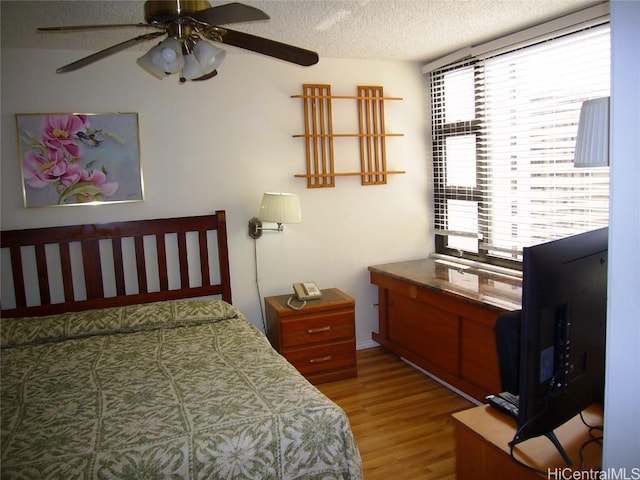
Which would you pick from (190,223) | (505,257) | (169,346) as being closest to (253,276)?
(190,223)

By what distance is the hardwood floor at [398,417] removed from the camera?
2543 millimetres

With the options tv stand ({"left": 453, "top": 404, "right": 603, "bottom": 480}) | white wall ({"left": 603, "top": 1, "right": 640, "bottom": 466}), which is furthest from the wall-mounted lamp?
white wall ({"left": 603, "top": 1, "right": 640, "bottom": 466})

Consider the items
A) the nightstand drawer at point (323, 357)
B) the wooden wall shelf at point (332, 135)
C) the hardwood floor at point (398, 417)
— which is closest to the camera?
the hardwood floor at point (398, 417)

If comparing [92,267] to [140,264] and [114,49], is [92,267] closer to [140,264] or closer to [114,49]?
[140,264]

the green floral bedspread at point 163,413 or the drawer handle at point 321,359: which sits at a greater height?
the green floral bedspread at point 163,413

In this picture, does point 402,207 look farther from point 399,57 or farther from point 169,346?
point 169,346

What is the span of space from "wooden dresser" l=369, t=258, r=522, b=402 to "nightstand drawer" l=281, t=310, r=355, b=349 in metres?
0.44

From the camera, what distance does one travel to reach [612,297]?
0.63m

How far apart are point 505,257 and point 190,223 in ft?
7.11

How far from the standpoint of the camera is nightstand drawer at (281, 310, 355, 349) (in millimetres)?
3459

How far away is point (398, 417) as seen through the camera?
304 cm

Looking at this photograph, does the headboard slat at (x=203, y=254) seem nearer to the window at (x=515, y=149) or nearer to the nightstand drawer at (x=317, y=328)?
the nightstand drawer at (x=317, y=328)

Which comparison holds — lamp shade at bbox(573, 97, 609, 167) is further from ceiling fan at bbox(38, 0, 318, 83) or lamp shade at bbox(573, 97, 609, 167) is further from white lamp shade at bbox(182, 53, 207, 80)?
white lamp shade at bbox(182, 53, 207, 80)

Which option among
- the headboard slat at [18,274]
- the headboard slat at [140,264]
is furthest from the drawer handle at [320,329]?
the headboard slat at [18,274]
